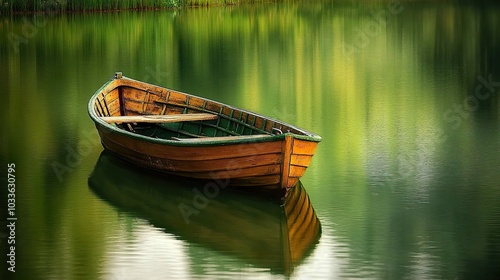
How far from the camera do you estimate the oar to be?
13.6 meters

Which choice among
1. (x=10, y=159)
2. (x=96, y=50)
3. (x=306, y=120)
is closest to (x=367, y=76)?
(x=306, y=120)

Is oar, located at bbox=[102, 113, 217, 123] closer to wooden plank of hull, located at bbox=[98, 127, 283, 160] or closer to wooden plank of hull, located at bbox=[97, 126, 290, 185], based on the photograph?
wooden plank of hull, located at bbox=[98, 127, 283, 160]

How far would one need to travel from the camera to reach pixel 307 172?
13.5 m

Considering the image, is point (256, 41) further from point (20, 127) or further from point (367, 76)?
point (20, 127)

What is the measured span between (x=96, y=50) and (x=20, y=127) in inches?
412

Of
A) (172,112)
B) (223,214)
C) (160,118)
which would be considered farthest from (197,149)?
(172,112)

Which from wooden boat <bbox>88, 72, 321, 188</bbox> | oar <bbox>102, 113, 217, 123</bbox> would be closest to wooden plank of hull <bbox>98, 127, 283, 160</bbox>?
wooden boat <bbox>88, 72, 321, 188</bbox>

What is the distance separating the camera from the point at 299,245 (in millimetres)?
10680

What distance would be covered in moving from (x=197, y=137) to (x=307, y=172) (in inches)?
55.1

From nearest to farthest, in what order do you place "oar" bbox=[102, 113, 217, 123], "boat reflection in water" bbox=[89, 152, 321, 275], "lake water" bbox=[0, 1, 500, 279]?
"lake water" bbox=[0, 1, 500, 279] < "boat reflection in water" bbox=[89, 152, 321, 275] < "oar" bbox=[102, 113, 217, 123]

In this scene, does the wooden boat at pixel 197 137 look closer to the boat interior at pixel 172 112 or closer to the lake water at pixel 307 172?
the boat interior at pixel 172 112

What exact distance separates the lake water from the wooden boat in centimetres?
32

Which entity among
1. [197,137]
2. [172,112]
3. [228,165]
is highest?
[172,112]

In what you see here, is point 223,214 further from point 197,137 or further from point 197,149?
point 197,137
